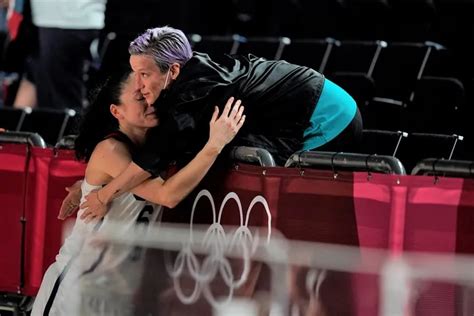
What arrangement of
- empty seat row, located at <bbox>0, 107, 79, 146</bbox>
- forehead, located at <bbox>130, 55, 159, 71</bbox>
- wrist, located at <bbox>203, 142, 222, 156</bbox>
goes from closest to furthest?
wrist, located at <bbox>203, 142, 222, 156</bbox> → forehead, located at <bbox>130, 55, 159, 71</bbox> → empty seat row, located at <bbox>0, 107, 79, 146</bbox>

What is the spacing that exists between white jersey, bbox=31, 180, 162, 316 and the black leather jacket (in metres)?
0.33

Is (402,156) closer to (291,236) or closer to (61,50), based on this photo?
(291,236)

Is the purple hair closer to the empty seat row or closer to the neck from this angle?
the neck

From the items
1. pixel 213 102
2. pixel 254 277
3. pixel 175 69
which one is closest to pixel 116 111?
pixel 175 69

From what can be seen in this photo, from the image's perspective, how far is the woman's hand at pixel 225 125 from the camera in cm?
410

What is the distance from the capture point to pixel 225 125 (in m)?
4.11

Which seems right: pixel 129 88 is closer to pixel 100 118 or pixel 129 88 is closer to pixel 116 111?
pixel 116 111

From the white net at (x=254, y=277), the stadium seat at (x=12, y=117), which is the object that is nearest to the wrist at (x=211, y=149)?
the white net at (x=254, y=277)

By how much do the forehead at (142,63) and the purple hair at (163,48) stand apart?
0.04 ft

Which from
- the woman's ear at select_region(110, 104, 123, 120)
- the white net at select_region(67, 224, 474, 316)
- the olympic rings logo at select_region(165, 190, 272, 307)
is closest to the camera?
the white net at select_region(67, 224, 474, 316)

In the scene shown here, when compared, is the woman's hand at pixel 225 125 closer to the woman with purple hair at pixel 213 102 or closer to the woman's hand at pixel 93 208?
the woman with purple hair at pixel 213 102

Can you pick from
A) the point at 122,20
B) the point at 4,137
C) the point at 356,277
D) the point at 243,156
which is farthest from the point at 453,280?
the point at 122,20

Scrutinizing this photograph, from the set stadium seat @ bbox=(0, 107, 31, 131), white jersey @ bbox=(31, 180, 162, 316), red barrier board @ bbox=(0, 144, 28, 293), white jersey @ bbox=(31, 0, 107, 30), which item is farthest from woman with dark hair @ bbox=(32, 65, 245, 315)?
white jersey @ bbox=(31, 0, 107, 30)

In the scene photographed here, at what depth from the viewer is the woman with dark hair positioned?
428 centimetres
